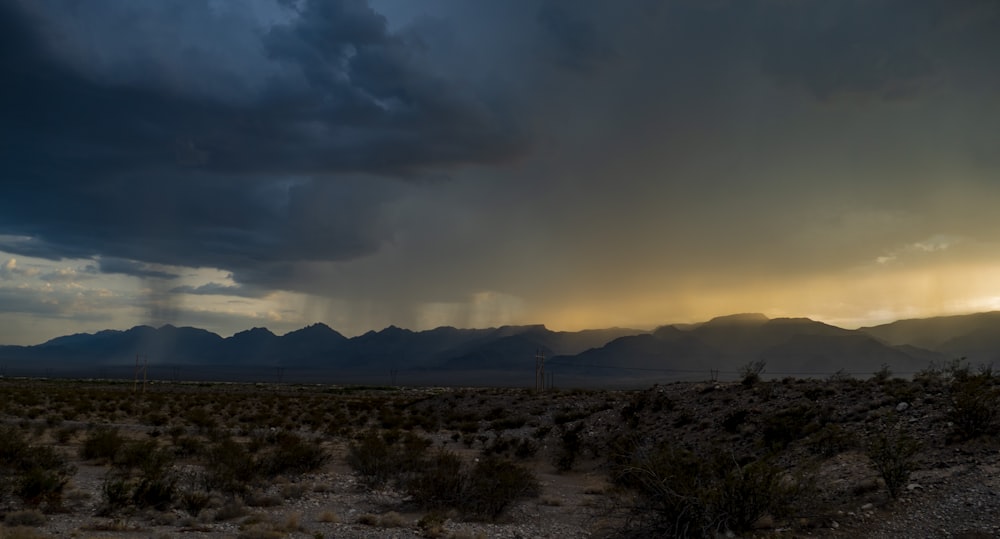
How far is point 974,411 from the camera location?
18.4m

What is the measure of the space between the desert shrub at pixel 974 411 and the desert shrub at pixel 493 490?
1324cm

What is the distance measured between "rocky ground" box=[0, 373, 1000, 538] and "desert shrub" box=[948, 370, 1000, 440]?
10cm

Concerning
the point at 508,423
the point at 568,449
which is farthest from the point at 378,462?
the point at 508,423

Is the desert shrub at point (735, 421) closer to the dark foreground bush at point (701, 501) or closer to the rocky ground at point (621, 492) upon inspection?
the rocky ground at point (621, 492)

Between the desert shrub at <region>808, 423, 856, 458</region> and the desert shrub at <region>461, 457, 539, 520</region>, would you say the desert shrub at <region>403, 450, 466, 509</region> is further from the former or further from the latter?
the desert shrub at <region>808, 423, 856, 458</region>

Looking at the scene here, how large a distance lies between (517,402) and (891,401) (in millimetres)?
31655

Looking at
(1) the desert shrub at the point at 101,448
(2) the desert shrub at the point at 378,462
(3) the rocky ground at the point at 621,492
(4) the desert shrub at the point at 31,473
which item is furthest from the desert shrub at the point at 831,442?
(1) the desert shrub at the point at 101,448

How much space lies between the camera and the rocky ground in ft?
46.8

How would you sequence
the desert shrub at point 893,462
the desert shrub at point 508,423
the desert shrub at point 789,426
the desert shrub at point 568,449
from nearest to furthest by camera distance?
1. the desert shrub at point 893,462
2. the desert shrub at point 789,426
3. the desert shrub at point 568,449
4. the desert shrub at point 508,423

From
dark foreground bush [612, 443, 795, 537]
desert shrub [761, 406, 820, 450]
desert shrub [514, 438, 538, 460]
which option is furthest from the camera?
desert shrub [514, 438, 538, 460]

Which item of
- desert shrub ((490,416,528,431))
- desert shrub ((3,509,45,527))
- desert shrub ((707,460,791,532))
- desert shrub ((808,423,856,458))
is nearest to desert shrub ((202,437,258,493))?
desert shrub ((3,509,45,527))

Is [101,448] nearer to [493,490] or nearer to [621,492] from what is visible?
[493,490]

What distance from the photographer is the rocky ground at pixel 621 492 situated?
1425 centimetres

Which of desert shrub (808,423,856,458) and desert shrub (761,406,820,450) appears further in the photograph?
desert shrub (761,406,820,450)
